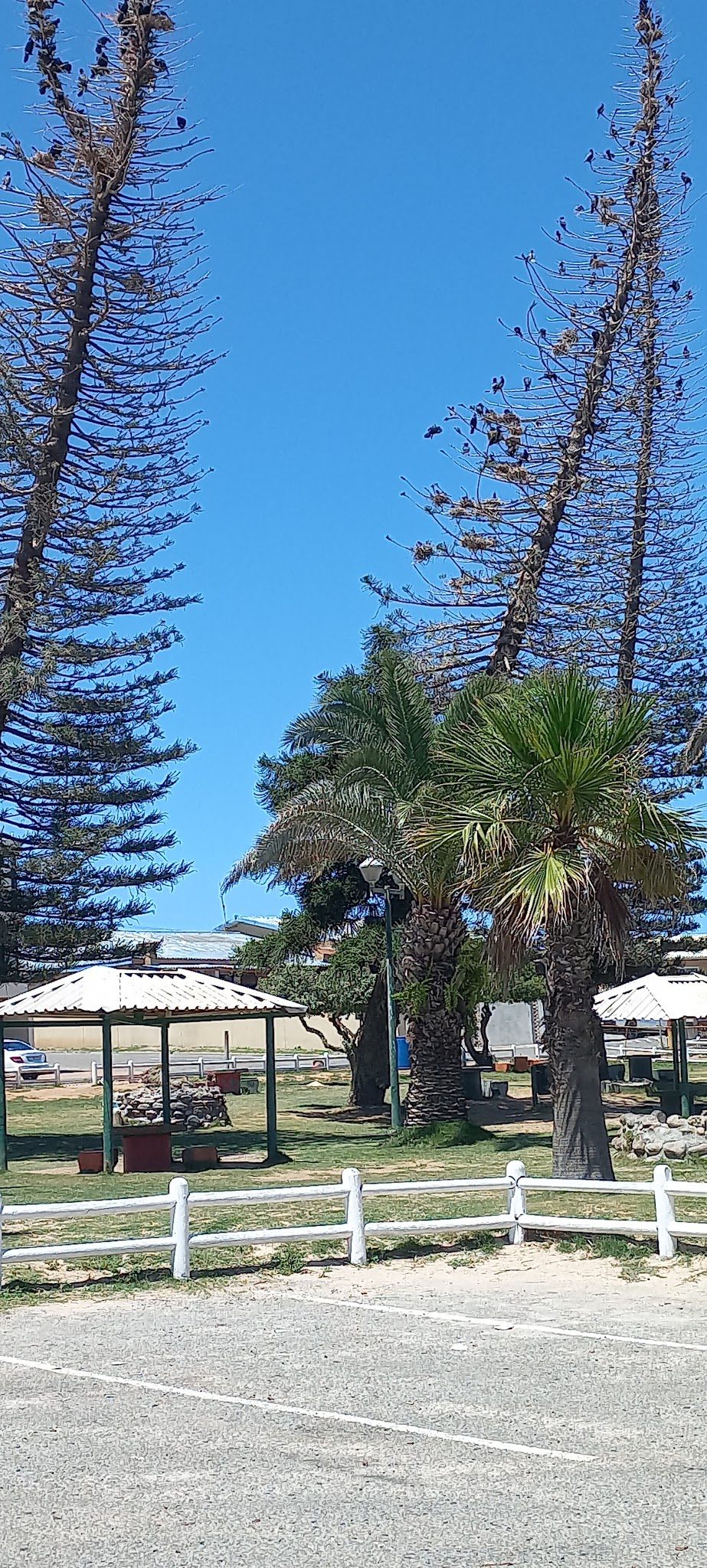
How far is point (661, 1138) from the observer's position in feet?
70.6

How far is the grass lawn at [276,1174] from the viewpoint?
12.5m

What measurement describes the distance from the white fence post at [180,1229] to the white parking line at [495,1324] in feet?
2.84

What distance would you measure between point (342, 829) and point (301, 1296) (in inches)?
562

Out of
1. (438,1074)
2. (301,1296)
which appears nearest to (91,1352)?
(301,1296)

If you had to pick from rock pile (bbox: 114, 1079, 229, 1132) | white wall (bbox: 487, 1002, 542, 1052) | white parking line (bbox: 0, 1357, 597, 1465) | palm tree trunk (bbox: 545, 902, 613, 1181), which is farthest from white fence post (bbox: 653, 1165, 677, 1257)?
white wall (bbox: 487, 1002, 542, 1052)

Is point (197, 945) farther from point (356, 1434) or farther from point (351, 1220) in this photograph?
point (356, 1434)

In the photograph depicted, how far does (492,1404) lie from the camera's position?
7621 millimetres

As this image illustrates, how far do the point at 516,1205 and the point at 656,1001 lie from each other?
39.0 feet

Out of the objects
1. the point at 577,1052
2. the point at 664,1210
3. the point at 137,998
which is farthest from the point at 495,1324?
the point at 137,998

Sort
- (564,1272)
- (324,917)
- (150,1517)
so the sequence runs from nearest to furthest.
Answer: (150,1517) < (564,1272) < (324,917)

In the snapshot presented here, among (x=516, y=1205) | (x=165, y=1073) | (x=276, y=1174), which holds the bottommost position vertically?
(x=276, y=1174)

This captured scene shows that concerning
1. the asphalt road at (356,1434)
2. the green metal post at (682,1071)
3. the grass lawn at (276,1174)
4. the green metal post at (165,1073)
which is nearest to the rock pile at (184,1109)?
the grass lawn at (276,1174)

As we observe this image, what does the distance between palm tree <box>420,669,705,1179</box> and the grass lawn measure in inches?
70.9

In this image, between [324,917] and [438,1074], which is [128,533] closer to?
[324,917]
